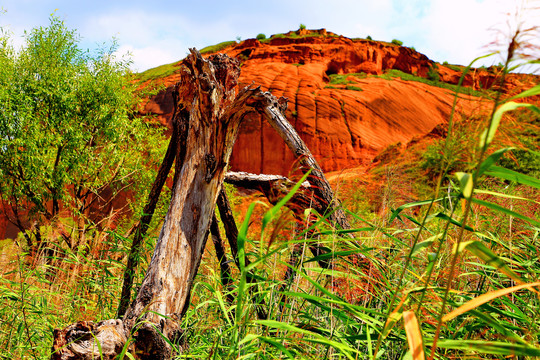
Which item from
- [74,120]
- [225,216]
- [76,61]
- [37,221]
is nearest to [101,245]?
[225,216]

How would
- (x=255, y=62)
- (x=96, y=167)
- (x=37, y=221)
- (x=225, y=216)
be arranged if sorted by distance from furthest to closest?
(x=255, y=62) → (x=96, y=167) → (x=37, y=221) → (x=225, y=216)

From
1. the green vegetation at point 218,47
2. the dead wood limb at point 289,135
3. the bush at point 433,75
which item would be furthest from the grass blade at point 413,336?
the bush at point 433,75

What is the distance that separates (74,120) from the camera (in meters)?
12.5

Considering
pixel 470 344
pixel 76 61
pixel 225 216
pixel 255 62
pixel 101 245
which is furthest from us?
pixel 255 62

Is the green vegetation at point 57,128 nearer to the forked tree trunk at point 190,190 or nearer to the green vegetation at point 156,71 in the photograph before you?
the forked tree trunk at point 190,190

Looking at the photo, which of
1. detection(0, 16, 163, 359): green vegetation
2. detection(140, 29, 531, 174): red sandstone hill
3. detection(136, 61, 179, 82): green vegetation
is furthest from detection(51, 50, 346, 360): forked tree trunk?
detection(136, 61, 179, 82): green vegetation

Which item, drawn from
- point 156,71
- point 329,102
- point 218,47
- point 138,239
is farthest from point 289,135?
point 218,47

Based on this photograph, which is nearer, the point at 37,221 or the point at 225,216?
the point at 225,216

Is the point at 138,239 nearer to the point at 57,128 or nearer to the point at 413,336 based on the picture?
the point at 413,336

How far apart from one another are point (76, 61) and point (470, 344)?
14969 millimetres

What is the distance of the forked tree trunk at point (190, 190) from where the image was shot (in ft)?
8.07

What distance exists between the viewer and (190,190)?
3.49 metres

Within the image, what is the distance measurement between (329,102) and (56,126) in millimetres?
19158

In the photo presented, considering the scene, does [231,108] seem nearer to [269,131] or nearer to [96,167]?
[96,167]
